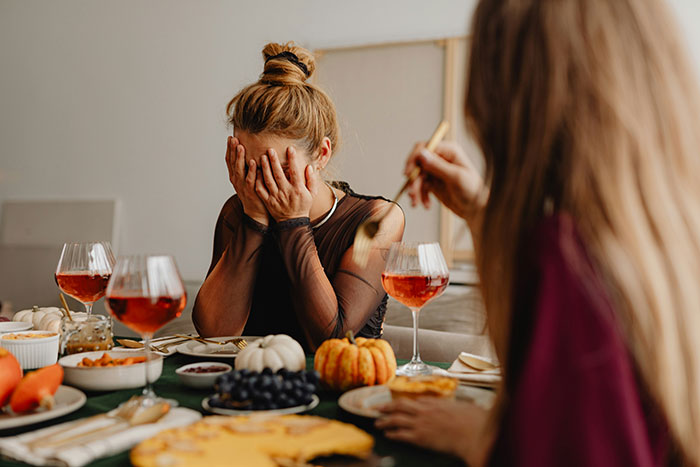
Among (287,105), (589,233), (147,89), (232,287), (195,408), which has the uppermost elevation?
(147,89)

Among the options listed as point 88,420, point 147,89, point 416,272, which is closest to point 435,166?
point 416,272

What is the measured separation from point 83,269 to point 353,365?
0.67 meters

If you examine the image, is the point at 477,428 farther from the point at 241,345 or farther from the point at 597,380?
the point at 241,345

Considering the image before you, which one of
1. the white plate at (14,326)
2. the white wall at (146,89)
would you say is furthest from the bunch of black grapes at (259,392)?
the white wall at (146,89)

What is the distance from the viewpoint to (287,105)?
5.64 feet

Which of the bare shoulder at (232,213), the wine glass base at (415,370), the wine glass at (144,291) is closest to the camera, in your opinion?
the wine glass at (144,291)

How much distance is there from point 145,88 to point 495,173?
3608mm

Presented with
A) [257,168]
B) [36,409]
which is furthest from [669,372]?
[257,168]

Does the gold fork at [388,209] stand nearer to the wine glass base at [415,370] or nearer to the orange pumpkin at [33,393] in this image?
the wine glass base at [415,370]

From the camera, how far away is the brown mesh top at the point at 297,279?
1.50m

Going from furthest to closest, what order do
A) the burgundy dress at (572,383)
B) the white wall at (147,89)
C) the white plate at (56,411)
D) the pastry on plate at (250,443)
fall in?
1. the white wall at (147,89)
2. the white plate at (56,411)
3. the pastry on plate at (250,443)
4. the burgundy dress at (572,383)

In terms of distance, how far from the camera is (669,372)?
579 mm

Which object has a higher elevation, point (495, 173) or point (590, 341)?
point (495, 173)

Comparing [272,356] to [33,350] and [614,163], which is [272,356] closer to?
[33,350]
